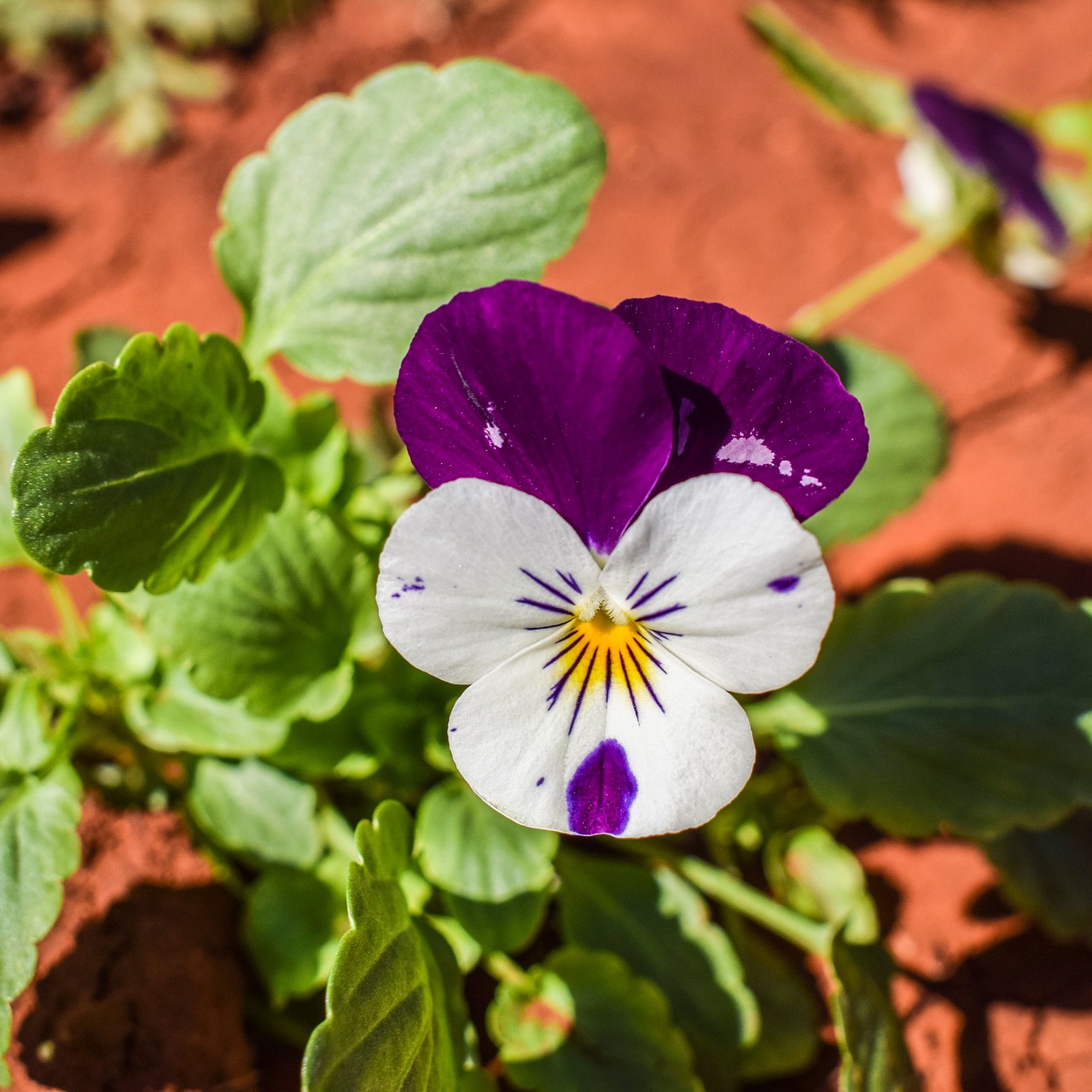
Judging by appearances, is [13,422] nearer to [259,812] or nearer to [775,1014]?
[259,812]

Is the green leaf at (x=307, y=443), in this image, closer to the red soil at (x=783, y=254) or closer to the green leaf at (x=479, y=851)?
the green leaf at (x=479, y=851)

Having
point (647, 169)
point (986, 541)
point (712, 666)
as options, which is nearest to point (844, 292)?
point (986, 541)

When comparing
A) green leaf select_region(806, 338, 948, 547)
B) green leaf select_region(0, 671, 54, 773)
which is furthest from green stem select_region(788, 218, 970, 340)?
green leaf select_region(0, 671, 54, 773)

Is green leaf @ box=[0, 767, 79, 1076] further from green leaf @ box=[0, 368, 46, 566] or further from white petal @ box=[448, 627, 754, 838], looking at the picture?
white petal @ box=[448, 627, 754, 838]

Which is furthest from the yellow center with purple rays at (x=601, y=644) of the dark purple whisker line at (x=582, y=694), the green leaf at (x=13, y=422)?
the green leaf at (x=13, y=422)

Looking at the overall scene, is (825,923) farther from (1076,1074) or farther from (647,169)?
(647,169)

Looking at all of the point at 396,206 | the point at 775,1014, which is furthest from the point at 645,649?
the point at 775,1014
